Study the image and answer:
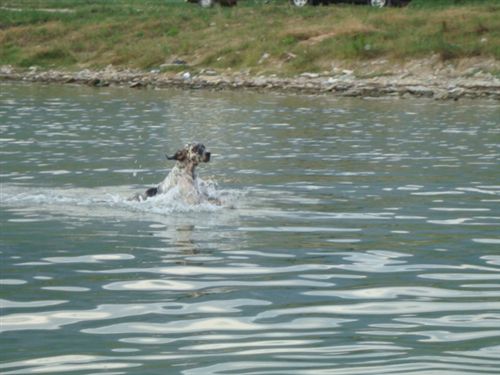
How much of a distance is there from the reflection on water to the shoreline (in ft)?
34.8

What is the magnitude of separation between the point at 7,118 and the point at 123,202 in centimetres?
1554

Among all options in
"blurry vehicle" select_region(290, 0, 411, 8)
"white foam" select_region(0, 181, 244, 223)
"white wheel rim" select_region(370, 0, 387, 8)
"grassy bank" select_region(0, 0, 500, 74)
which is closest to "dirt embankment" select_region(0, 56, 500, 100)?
"grassy bank" select_region(0, 0, 500, 74)

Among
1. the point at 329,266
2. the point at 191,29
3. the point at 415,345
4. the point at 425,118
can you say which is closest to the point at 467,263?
the point at 329,266

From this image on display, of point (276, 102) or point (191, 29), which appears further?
point (191, 29)

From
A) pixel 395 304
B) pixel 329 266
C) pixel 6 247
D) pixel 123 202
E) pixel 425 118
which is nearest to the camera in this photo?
pixel 395 304

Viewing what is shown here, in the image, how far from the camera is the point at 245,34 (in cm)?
4912

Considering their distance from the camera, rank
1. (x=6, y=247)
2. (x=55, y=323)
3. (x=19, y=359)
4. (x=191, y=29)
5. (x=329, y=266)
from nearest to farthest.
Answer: (x=19, y=359)
(x=55, y=323)
(x=329, y=266)
(x=6, y=247)
(x=191, y=29)

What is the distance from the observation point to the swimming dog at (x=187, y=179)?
17.4m

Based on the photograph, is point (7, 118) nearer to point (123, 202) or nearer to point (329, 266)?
point (123, 202)

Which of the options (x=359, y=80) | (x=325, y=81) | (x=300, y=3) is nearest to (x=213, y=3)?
(x=300, y=3)

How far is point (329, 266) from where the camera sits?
13.2 meters

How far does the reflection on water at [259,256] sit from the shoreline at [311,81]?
34.8 feet

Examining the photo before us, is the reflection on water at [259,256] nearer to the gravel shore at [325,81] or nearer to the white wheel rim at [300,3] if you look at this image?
the gravel shore at [325,81]

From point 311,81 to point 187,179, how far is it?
2546cm
